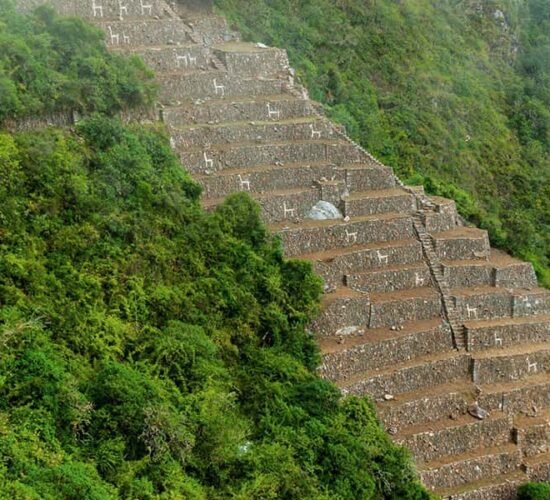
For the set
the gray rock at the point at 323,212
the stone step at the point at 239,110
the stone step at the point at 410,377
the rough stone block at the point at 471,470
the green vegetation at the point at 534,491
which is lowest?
the green vegetation at the point at 534,491

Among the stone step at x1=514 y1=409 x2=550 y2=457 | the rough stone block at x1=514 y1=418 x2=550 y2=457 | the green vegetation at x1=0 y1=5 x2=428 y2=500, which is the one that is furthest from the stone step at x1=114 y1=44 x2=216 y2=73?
the rough stone block at x1=514 y1=418 x2=550 y2=457

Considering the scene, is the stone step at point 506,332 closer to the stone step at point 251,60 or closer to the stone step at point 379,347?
the stone step at point 379,347

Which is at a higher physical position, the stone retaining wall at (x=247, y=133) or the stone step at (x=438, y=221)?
the stone retaining wall at (x=247, y=133)

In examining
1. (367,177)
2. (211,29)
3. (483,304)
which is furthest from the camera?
(211,29)

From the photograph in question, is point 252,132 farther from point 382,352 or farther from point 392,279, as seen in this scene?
point 382,352

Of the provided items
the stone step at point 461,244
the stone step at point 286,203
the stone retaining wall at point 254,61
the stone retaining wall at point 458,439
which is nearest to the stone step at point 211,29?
the stone retaining wall at point 254,61

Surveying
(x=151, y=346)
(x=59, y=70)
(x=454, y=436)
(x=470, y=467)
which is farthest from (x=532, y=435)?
(x=59, y=70)
